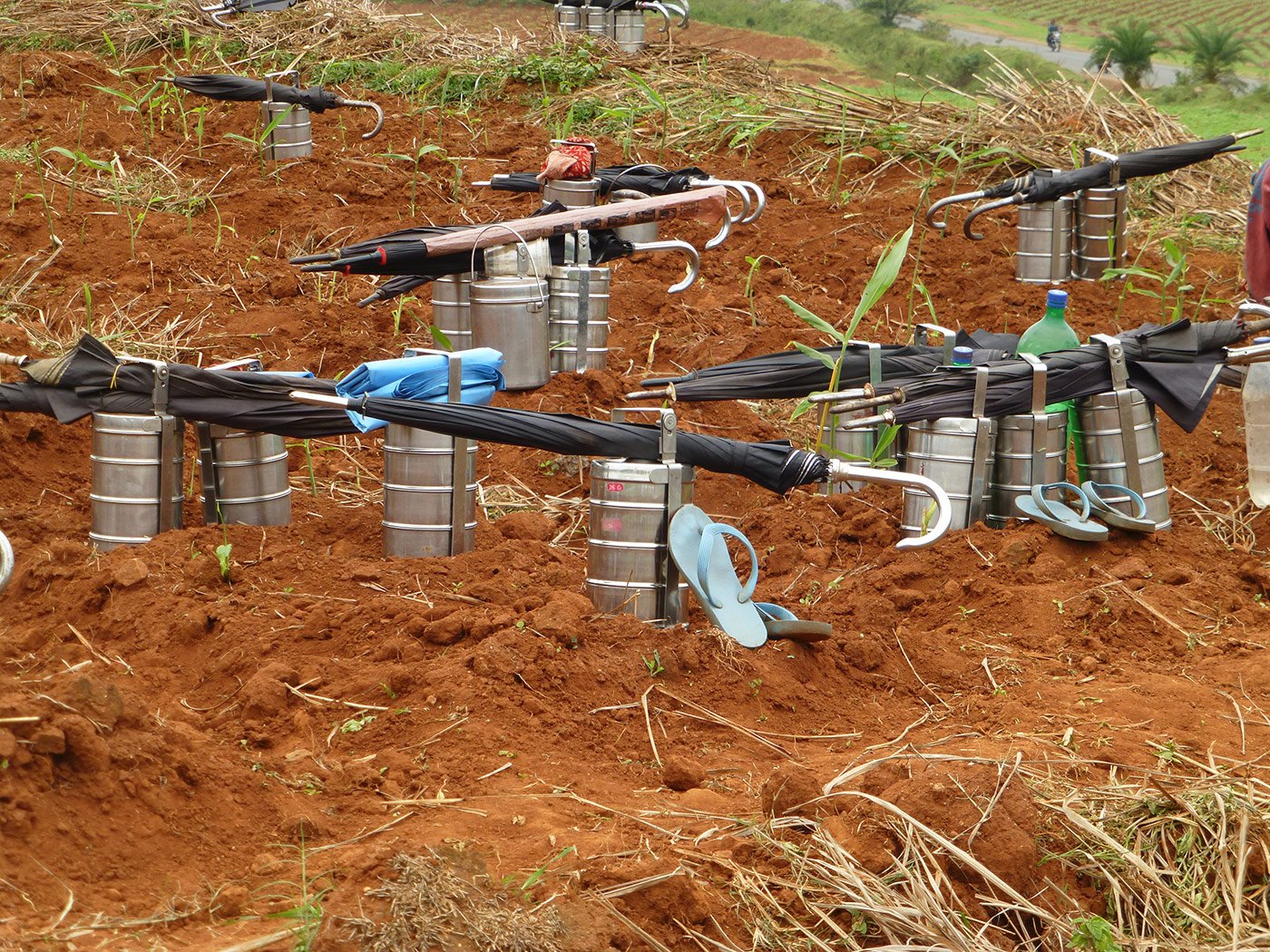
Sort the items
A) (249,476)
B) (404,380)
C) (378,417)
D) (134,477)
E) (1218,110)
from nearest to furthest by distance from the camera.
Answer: (378,417) → (404,380) → (134,477) → (249,476) → (1218,110)

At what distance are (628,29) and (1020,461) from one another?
731 cm

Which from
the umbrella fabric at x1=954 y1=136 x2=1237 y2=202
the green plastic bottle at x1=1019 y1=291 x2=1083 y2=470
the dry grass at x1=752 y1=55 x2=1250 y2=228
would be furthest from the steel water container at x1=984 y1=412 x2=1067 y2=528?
the dry grass at x1=752 y1=55 x2=1250 y2=228

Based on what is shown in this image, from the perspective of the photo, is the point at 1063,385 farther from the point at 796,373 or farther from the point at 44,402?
the point at 44,402

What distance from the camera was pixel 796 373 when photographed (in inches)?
190

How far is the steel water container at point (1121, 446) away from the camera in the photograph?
181 inches

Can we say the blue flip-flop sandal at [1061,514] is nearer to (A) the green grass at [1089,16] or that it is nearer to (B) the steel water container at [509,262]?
(B) the steel water container at [509,262]

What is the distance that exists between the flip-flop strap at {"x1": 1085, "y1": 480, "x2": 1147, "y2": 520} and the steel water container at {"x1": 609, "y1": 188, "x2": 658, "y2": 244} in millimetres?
2352

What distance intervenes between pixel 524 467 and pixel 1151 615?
209 centimetres

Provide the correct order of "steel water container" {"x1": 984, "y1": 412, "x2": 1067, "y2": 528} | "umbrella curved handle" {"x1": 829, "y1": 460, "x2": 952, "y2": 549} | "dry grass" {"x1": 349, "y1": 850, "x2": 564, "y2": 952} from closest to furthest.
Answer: "dry grass" {"x1": 349, "y1": 850, "x2": 564, "y2": 952}, "umbrella curved handle" {"x1": 829, "y1": 460, "x2": 952, "y2": 549}, "steel water container" {"x1": 984, "y1": 412, "x2": 1067, "y2": 528}

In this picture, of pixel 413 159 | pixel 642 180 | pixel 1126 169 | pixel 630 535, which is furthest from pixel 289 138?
pixel 630 535

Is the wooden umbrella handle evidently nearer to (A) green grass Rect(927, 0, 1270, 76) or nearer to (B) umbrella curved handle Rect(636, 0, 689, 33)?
(B) umbrella curved handle Rect(636, 0, 689, 33)

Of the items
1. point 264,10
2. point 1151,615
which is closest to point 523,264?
point 1151,615

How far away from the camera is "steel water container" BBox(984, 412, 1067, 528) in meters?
4.56

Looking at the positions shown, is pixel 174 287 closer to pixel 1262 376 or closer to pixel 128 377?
pixel 128 377
